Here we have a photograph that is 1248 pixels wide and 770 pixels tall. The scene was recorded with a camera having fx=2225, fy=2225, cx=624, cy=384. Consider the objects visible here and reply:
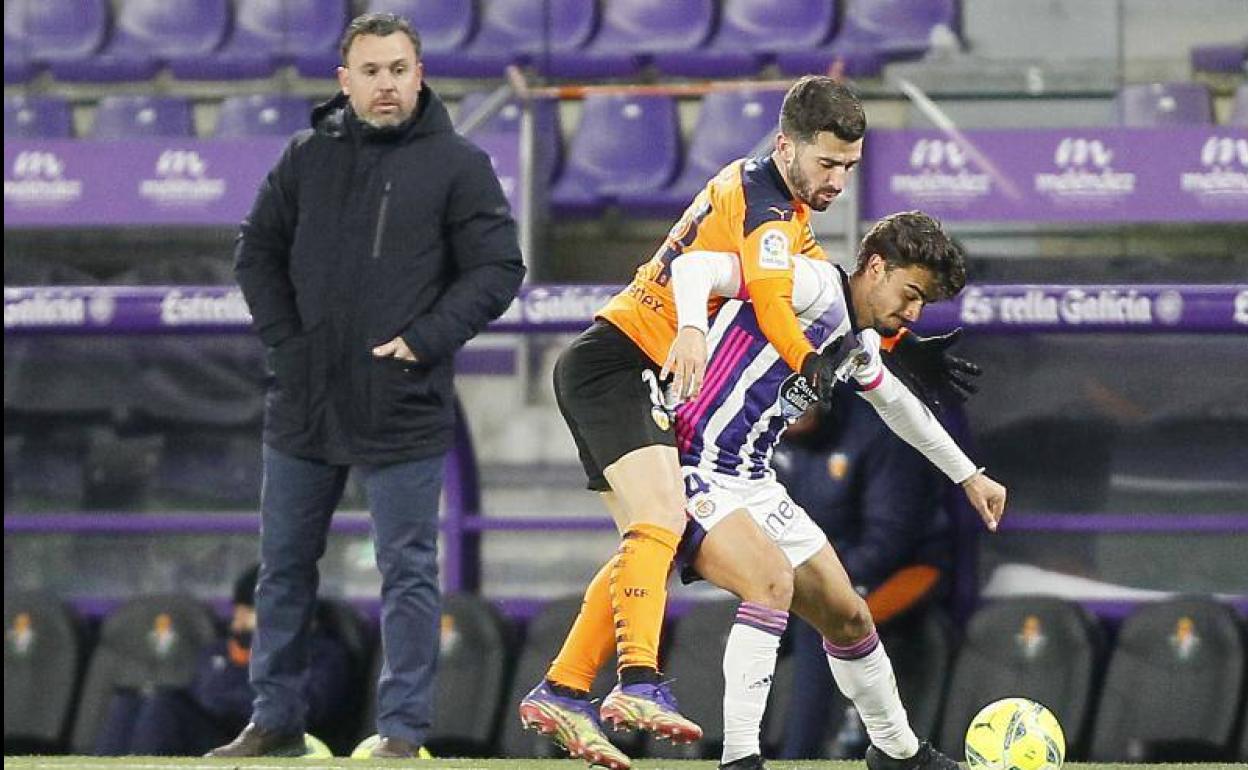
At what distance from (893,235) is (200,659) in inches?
139

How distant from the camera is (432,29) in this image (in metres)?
10.4

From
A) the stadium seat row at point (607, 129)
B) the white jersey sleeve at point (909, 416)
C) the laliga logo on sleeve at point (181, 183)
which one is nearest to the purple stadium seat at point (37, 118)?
the stadium seat row at point (607, 129)

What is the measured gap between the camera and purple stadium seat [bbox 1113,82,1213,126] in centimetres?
909

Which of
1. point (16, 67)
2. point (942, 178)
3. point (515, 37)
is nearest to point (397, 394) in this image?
point (942, 178)

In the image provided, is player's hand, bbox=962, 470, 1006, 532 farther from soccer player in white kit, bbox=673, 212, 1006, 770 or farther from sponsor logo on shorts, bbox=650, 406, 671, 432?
sponsor logo on shorts, bbox=650, 406, 671, 432

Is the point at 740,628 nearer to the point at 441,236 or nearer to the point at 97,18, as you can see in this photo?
the point at 441,236

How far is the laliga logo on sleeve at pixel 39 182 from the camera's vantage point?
966 cm

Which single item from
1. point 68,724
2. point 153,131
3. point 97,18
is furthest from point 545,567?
point 97,18

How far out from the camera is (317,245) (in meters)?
5.53

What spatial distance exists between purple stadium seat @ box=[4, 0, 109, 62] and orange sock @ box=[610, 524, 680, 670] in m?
6.75

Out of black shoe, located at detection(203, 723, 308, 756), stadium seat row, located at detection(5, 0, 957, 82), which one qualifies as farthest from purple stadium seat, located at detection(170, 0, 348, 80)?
black shoe, located at detection(203, 723, 308, 756)

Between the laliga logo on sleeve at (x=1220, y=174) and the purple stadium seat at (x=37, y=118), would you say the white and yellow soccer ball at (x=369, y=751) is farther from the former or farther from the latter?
the purple stadium seat at (x=37, y=118)

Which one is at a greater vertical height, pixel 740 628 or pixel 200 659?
pixel 740 628

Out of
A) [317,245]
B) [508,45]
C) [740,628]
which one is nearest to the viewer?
[740,628]
